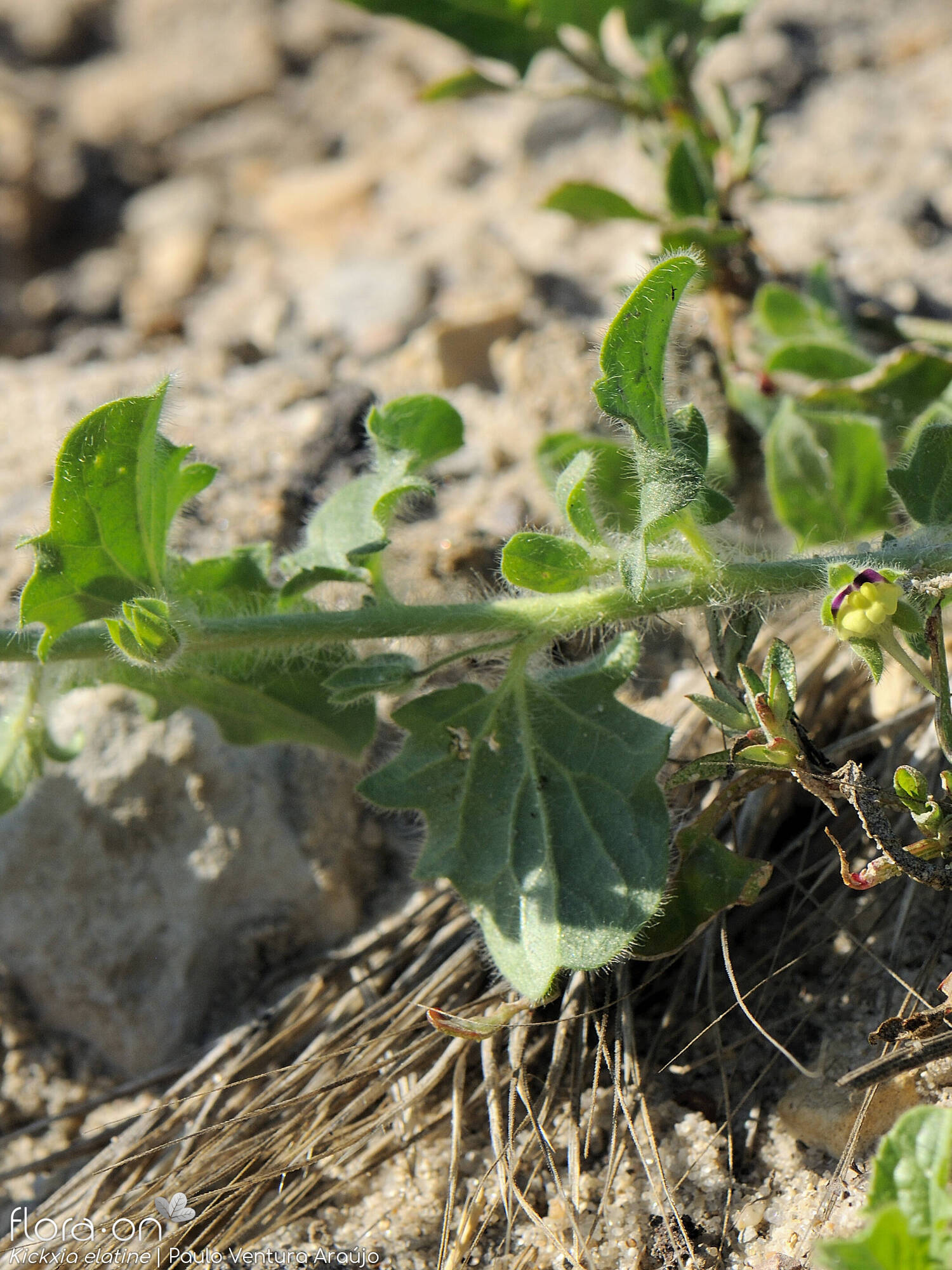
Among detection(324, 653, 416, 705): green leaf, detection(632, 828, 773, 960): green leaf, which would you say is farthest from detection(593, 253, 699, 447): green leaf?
detection(632, 828, 773, 960): green leaf

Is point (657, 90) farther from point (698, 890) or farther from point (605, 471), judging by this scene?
point (698, 890)

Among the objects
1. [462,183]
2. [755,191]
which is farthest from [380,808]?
[462,183]

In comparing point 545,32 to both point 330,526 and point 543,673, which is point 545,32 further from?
point 543,673

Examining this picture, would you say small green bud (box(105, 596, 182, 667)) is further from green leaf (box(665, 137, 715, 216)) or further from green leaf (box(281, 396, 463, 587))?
green leaf (box(665, 137, 715, 216))

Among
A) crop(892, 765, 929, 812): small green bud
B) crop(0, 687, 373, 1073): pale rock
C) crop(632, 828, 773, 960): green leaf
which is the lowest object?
crop(0, 687, 373, 1073): pale rock

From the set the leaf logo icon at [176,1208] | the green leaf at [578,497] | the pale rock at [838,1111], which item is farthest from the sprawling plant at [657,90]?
the leaf logo icon at [176,1208]

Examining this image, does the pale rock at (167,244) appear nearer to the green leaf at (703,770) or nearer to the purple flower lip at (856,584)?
the green leaf at (703,770)
